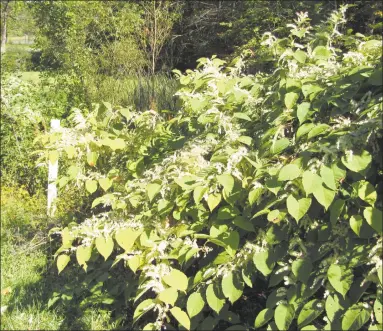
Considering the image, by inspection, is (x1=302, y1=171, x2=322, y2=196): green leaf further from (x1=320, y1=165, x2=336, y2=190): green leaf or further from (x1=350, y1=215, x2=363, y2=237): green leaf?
(x1=350, y1=215, x2=363, y2=237): green leaf

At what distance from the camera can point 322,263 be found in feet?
6.11

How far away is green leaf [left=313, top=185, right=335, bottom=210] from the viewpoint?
1745 millimetres

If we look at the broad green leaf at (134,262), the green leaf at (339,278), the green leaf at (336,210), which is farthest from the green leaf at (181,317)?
the green leaf at (336,210)

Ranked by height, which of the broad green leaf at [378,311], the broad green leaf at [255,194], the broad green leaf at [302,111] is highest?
the broad green leaf at [302,111]

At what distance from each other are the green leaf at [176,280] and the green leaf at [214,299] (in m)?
0.10

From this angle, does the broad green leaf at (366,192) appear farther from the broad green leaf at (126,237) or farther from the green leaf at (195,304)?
the broad green leaf at (126,237)

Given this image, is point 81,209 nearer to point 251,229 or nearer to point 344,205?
point 251,229

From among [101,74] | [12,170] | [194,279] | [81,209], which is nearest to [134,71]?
[101,74]

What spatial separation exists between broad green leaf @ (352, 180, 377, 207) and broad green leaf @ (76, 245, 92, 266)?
1.19 meters

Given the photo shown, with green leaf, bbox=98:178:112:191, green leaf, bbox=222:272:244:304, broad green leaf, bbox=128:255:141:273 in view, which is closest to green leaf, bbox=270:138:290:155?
green leaf, bbox=222:272:244:304

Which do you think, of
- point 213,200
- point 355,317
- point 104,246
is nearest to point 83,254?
point 104,246

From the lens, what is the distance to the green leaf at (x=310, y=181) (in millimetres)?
1757

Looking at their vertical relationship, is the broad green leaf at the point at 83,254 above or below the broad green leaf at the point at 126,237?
below

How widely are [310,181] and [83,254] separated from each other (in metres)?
1.07
